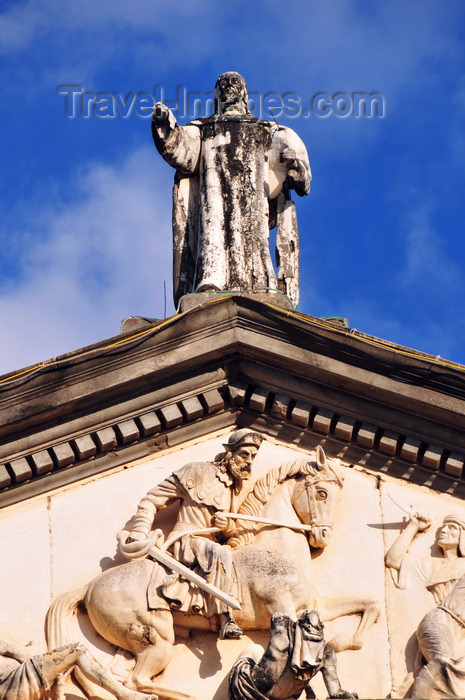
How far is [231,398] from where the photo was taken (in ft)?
57.7

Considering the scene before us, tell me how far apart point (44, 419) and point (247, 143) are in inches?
159

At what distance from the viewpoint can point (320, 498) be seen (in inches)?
665

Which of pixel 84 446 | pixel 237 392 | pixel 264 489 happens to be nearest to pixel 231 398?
pixel 237 392

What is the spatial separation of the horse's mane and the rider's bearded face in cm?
19

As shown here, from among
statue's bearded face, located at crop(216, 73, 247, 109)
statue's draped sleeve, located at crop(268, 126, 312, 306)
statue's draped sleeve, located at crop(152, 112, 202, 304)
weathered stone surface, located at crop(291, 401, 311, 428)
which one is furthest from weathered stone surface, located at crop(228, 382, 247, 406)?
statue's bearded face, located at crop(216, 73, 247, 109)

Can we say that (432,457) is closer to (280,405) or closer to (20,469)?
(280,405)

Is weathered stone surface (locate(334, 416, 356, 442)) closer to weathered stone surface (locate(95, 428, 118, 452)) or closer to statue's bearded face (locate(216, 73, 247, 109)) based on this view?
weathered stone surface (locate(95, 428, 118, 452))

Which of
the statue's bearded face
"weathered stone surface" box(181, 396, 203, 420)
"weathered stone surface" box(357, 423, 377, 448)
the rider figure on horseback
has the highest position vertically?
the statue's bearded face

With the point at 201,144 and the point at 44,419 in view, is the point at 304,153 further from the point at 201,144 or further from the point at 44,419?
the point at 44,419

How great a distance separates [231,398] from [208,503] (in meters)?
1.30

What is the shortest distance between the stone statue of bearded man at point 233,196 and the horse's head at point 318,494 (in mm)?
2404

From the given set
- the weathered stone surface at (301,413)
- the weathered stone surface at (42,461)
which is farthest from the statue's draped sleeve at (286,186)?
the weathered stone surface at (42,461)

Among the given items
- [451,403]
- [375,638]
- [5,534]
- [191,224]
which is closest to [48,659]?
[5,534]

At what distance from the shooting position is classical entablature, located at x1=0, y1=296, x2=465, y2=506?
17250 mm
